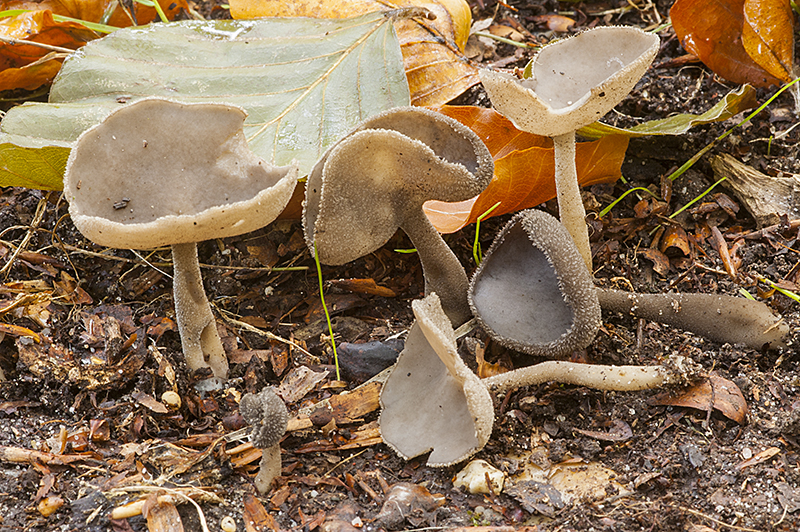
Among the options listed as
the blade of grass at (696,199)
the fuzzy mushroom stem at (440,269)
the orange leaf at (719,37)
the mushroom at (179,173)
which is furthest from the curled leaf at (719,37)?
the mushroom at (179,173)

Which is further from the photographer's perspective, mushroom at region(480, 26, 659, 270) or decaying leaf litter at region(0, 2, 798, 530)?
mushroom at region(480, 26, 659, 270)

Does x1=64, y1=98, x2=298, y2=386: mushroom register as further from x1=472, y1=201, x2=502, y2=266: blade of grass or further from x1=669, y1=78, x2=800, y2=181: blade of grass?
x1=669, y1=78, x2=800, y2=181: blade of grass

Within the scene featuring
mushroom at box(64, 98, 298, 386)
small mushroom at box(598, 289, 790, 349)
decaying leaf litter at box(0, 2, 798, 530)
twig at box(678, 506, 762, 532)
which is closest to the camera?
twig at box(678, 506, 762, 532)

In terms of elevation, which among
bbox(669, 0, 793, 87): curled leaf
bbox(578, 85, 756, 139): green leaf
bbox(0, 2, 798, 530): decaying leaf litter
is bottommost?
bbox(0, 2, 798, 530): decaying leaf litter

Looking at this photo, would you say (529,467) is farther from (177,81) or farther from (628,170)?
(177,81)

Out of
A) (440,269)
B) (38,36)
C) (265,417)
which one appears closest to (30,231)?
(38,36)

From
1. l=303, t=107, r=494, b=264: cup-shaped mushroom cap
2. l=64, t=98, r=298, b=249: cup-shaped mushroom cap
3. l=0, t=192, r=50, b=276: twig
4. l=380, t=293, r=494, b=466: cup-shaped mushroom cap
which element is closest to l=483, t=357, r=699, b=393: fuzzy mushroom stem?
l=380, t=293, r=494, b=466: cup-shaped mushroom cap

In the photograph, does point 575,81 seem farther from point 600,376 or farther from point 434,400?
point 434,400

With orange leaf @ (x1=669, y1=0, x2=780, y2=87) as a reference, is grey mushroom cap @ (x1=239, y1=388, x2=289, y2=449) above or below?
below
